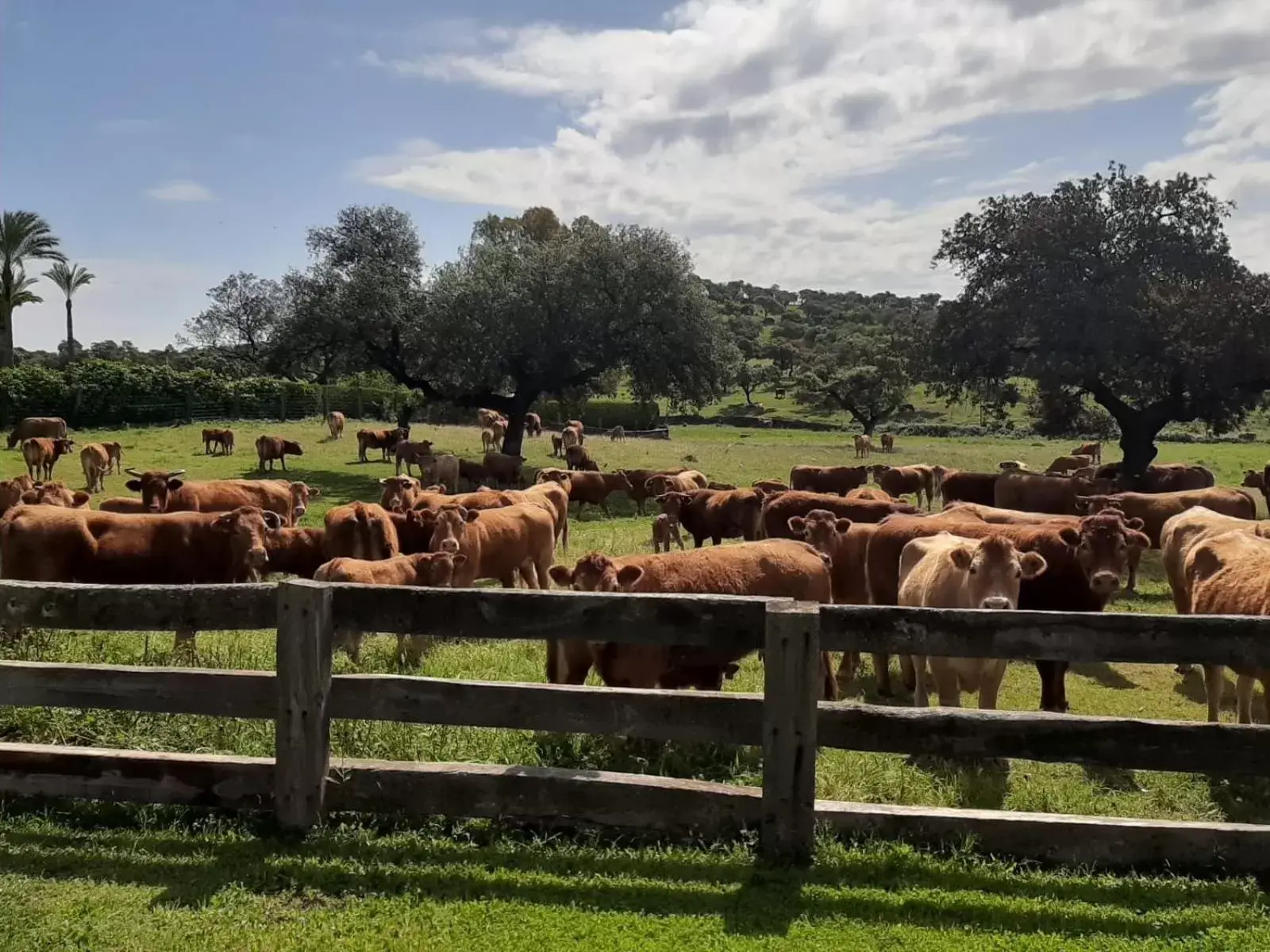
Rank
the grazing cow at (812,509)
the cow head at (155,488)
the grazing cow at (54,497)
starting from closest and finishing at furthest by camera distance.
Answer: the grazing cow at (812,509), the cow head at (155,488), the grazing cow at (54,497)

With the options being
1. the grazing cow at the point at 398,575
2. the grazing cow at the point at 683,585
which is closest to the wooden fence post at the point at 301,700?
the grazing cow at the point at 683,585

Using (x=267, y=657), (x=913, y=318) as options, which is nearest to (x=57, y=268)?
(x=913, y=318)

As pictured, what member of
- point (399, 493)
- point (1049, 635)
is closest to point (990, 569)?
point (1049, 635)

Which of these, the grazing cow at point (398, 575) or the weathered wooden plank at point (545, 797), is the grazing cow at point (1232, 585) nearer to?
the weathered wooden plank at point (545, 797)

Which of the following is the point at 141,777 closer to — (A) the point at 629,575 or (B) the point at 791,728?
(B) the point at 791,728

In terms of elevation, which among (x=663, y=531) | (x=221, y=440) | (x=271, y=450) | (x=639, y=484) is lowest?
(x=663, y=531)

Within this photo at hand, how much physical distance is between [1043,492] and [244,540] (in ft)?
53.7

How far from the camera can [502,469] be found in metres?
29.4

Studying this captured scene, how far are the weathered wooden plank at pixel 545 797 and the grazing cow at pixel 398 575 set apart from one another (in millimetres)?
4343

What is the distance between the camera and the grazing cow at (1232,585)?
24.2 feet

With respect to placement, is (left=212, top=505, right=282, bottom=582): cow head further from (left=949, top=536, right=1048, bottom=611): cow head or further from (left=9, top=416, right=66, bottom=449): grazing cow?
(left=9, top=416, right=66, bottom=449): grazing cow

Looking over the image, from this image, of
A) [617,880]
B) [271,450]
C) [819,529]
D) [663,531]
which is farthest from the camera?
[271,450]

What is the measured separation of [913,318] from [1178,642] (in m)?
26.7

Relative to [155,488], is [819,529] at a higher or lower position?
higher
